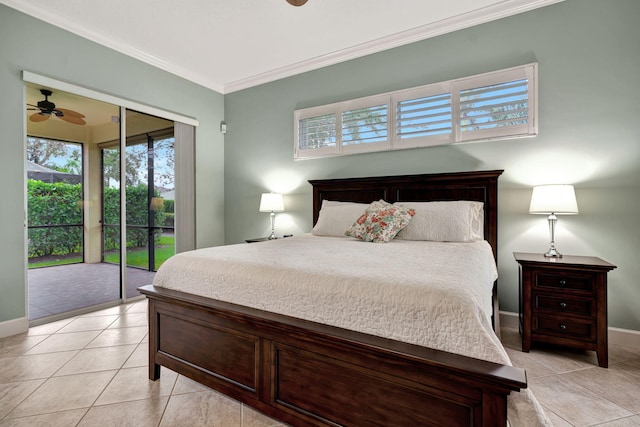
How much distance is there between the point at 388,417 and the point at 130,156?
3.87 m

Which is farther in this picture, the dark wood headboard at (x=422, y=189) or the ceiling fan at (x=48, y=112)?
the ceiling fan at (x=48, y=112)

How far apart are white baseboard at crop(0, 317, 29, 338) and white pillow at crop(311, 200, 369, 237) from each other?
108 inches

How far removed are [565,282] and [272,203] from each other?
2.97 metres

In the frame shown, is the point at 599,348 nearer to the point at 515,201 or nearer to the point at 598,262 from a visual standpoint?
the point at 598,262

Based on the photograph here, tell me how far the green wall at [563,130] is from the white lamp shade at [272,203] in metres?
1.07

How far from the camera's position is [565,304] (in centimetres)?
221

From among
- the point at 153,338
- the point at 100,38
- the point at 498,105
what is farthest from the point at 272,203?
the point at 498,105

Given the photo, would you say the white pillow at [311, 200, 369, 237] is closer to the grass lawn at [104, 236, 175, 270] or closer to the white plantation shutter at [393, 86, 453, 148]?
the white plantation shutter at [393, 86, 453, 148]

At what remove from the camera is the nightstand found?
A: 6.90ft

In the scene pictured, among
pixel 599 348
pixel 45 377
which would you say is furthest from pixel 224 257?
pixel 599 348

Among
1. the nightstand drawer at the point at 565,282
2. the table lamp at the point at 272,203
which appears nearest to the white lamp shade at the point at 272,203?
the table lamp at the point at 272,203

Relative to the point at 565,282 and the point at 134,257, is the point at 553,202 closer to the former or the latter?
the point at 565,282

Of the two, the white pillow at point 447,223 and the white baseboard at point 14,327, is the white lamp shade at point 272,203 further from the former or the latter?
the white baseboard at point 14,327

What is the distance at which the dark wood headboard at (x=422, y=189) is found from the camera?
2791 millimetres
